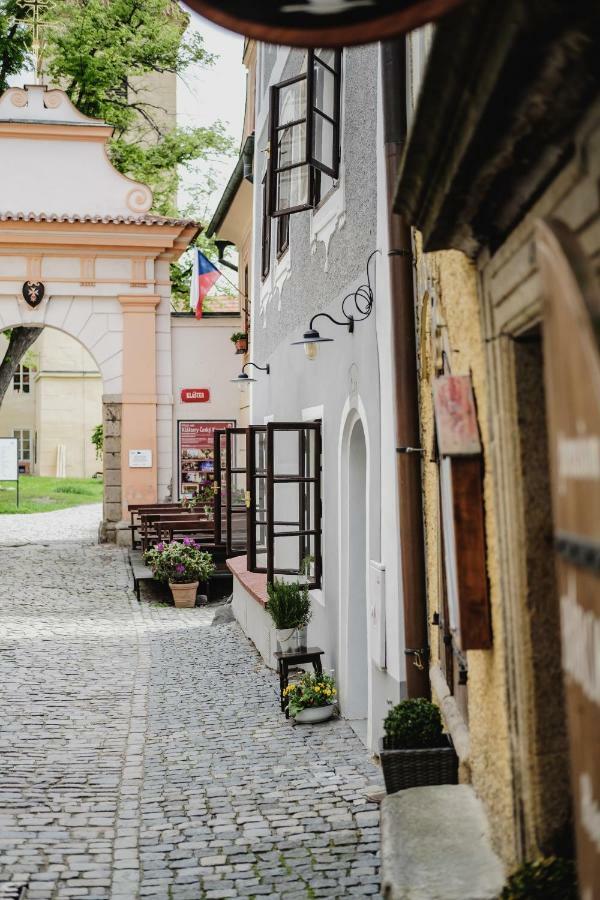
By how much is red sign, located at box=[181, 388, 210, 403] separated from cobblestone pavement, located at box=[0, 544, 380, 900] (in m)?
10.0

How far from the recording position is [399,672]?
19.9ft

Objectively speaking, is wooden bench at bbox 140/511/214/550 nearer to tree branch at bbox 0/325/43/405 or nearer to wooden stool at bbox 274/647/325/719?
tree branch at bbox 0/325/43/405

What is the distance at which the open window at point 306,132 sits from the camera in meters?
7.72

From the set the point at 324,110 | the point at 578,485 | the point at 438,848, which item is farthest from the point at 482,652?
the point at 324,110

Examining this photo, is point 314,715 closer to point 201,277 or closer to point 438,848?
point 438,848

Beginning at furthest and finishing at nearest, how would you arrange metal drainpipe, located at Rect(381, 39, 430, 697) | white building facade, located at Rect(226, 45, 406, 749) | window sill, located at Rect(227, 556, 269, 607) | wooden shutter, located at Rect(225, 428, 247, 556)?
1. wooden shutter, located at Rect(225, 428, 247, 556)
2. window sill, located at Rect(227, 556, 269, 607)
3. white building facade, located at Rect(226, 45, 406, 749)
4. metal drainpipe, located at Rect(381, 39, 430, 697)

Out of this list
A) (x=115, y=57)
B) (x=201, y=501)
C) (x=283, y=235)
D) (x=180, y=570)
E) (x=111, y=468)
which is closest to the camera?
(x=283, y=235)

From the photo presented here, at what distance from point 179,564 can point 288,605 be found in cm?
640

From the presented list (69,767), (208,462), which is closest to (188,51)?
(208,462)

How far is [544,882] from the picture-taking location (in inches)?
118

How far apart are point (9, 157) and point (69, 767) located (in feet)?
55.5

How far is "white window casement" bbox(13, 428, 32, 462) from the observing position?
48.6m

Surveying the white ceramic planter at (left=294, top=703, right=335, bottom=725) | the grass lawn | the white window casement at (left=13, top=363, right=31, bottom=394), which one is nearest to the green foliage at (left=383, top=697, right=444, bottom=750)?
the white ceramic planter at (left=294, top=703, right=335, bottom=725)

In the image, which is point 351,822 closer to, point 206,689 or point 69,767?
point 69,767
